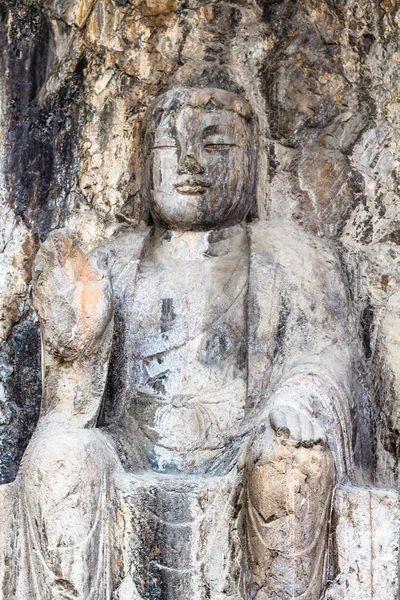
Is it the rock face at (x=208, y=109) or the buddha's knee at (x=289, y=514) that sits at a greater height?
the rock face at (x=208, y=109)

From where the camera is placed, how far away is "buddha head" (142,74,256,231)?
→ 6.77 meters

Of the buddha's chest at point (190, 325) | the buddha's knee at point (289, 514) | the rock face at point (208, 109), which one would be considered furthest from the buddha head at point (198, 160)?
the buddha's knee at point (289, 514)

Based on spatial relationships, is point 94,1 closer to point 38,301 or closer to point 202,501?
point 38,301

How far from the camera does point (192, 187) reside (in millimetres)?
6762

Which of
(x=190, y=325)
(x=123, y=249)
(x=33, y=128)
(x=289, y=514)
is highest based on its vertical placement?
(x=33, y=128)

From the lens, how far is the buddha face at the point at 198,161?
677 centimetres

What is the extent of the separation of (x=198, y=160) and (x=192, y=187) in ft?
0.42

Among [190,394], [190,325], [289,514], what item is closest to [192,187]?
[190,325]

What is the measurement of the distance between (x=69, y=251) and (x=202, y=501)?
3.91 feet

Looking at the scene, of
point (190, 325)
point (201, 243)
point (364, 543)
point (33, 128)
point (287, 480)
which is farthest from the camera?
point (33, 128)

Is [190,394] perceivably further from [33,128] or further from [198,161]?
[33,128]

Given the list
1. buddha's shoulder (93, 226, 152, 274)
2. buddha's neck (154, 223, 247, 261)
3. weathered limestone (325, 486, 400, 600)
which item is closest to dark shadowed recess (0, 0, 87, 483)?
buddha's shoulder (93, 226, 152, 274)

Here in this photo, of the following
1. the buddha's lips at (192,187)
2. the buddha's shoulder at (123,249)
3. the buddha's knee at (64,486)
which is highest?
the buddha's lips at (192,187)

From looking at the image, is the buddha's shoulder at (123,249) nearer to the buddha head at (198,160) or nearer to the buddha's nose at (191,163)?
the buddha head at (198,160)
